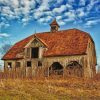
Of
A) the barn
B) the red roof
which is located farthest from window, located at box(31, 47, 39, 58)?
the red roof

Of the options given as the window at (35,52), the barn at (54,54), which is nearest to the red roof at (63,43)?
the barn at (54,54)

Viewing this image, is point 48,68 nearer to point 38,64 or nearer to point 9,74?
point 38,64

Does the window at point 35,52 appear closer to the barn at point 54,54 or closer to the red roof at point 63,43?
the barn at point 54,54

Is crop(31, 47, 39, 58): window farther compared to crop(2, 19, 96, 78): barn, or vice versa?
crop(31, 47, 39, 58): window

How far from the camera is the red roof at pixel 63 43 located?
3906 centimetres

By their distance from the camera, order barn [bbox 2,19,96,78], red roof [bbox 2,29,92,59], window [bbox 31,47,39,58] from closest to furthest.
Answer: barn [bbox 2,19,96,78] → red roof [bbox 2,29,92,59] → window [bbox 31,47,39,58]

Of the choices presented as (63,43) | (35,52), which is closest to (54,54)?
(63,43)

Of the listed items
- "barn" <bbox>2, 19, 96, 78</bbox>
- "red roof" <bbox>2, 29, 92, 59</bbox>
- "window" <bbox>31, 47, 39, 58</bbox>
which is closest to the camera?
"barn" <bbox>2, 19, 96, 78</bbox>

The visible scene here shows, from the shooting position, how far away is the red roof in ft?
128

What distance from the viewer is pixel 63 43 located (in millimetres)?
41594

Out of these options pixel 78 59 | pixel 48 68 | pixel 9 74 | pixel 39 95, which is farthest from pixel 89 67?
pixel 39 95

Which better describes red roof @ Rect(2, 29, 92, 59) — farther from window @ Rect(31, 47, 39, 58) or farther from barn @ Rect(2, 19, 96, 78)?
window @ Rect(31, 47, 39, 58)

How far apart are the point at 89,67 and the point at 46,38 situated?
9.22m

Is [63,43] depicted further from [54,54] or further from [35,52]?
[35,52]
